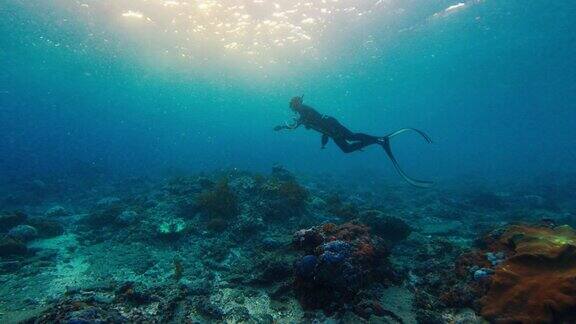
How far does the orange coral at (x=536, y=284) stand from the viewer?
4.59 m

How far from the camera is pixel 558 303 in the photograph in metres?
4.58

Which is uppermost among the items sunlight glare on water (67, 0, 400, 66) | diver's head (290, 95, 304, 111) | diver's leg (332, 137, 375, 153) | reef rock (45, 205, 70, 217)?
sunlight glare on water (67, 0, 400, 66)

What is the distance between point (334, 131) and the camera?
11555mm

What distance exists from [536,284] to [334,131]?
7574 mm

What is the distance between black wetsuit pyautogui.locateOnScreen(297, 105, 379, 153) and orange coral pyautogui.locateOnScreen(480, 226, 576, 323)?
232 inches

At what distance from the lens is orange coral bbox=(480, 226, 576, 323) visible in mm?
4594

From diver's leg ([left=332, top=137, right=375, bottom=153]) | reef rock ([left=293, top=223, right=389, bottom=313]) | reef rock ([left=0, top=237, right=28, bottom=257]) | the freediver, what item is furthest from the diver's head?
reef rock ([left=0, top=237, right=28, bottom=257])

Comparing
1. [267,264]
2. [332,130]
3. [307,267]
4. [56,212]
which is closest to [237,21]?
[332,130]

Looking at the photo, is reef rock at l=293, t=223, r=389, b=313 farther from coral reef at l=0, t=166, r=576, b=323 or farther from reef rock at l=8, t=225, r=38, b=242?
reef rock at l=8, t=225, r=38, b=242

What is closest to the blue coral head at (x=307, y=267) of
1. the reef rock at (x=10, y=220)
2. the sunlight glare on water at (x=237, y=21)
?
the reef rock at (x=10, y=220)

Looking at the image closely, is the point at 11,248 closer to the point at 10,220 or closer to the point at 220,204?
the point at 10,220

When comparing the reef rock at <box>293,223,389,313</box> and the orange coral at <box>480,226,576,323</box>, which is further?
the reef rock at <box>293,223,389,313</box>

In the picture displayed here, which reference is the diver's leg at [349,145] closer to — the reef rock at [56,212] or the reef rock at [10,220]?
the reef rock at [10,220]

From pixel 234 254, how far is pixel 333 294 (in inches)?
177
